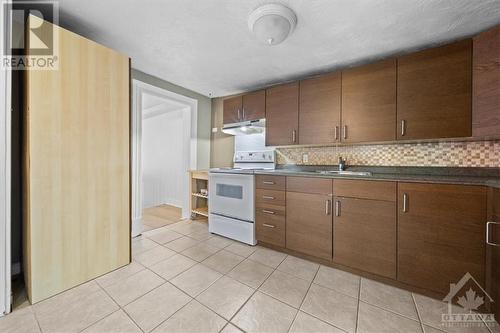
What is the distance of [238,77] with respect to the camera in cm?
269

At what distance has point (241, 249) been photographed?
2258 mm

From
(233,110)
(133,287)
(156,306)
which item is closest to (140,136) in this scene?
(233,110)

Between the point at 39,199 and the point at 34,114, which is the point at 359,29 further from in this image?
the point at 39,199

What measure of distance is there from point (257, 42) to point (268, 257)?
2195 mm

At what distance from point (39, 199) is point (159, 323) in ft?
3.91

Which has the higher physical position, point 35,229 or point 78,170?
point 78,170

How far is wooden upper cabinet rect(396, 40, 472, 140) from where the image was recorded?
1559 mm

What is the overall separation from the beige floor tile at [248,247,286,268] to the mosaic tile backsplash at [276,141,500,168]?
1.24m

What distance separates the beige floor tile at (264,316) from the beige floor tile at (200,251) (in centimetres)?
81

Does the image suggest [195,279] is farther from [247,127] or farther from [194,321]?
[247,127]

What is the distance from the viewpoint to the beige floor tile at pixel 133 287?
144 centimetres

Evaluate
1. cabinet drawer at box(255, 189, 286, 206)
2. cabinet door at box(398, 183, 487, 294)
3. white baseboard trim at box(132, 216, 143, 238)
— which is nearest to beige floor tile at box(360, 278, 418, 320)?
cabinet door at box(398, 183, 487, 294)

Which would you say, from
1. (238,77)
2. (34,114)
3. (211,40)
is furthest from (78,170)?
(238,77)

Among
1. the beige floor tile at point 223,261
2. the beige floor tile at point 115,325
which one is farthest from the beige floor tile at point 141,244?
the beige floor tile at point 115,325
